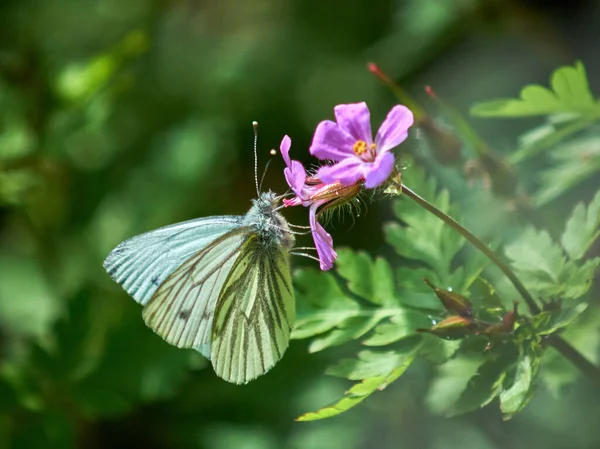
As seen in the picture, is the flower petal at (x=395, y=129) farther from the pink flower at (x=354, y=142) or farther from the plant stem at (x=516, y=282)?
the plant stem at (x=516, y=282)

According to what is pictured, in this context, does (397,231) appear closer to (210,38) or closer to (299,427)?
(299,427)

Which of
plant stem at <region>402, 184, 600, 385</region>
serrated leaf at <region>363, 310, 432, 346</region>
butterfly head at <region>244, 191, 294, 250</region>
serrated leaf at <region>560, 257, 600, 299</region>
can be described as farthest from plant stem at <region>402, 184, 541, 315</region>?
butterfly head at <region>244, 191, 294, 250</region>

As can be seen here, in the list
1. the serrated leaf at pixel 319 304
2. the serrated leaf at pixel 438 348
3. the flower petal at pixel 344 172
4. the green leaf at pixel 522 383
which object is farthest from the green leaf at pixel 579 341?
the flower petal at pixel 344 172

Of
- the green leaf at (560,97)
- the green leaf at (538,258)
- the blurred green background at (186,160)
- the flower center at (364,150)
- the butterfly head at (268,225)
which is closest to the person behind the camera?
the flower center at (364,150)

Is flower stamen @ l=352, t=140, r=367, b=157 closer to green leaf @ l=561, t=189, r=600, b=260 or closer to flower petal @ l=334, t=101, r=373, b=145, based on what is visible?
flower petal @ l=334, t=101, r=373, b=145

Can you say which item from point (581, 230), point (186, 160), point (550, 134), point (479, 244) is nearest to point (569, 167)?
point (550, 134)

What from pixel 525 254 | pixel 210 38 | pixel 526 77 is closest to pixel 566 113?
pixel 525 254
